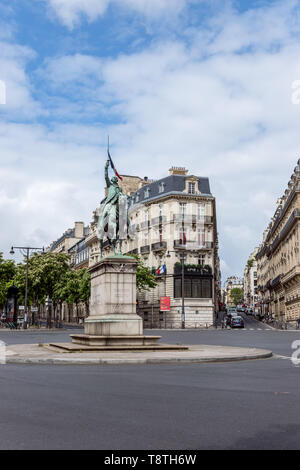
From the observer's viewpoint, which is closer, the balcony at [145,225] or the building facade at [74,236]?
the balcony at [145,225]

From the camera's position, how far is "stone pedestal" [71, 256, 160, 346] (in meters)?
19.1

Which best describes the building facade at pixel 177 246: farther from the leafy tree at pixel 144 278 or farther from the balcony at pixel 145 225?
the leafy tree at pixel 144 278

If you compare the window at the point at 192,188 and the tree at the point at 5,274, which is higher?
the window at the point at 192,188

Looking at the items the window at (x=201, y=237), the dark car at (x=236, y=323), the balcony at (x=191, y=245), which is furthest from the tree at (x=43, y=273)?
the dark car at (x=236, y=323)

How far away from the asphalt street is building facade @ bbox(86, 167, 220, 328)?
53151mm

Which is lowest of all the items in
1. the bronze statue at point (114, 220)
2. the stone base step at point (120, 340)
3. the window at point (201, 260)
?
the stone base step at point (120, 340)

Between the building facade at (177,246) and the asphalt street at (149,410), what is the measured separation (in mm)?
53151

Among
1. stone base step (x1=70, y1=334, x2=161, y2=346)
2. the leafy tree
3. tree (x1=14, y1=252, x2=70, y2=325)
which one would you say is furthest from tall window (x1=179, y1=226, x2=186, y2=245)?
Result: stone base step (x1=70, y1=334, x2=161, y2=346)

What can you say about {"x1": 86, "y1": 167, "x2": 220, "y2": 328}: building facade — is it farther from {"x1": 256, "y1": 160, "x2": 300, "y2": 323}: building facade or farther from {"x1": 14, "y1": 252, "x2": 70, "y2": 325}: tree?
{"x1": 256, "y1": 160, "x2": 300, "y2": 323}: building facade

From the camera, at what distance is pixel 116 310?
65.3 ft

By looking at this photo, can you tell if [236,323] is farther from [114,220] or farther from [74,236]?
[74,236]

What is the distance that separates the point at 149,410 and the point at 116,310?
12.7 m

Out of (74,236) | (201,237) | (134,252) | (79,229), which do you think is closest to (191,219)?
(201,237)

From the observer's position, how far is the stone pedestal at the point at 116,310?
19.1 meters
